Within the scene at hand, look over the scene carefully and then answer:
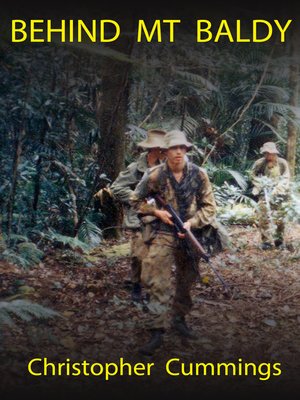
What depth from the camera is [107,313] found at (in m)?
5.47

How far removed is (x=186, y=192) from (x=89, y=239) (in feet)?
10.6

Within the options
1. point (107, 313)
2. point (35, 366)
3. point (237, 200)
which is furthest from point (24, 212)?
point (237, 200)

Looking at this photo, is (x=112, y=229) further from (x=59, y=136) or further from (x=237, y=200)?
(x=237, y=200)

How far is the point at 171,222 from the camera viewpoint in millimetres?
4770

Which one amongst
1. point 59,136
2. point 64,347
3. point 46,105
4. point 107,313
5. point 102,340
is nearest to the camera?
point 64,347

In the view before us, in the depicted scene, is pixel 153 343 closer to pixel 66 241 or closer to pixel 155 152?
pixel 155 152

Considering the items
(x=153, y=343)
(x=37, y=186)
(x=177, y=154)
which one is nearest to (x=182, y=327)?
(x=153, y=343)

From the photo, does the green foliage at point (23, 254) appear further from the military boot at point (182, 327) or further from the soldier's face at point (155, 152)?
the military boot at point (182, 327)

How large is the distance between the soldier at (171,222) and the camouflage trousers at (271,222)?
4.23 meters

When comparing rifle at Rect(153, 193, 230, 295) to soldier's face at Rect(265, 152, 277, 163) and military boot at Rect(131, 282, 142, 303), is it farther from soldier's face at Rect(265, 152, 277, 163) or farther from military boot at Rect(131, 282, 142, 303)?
soldier's face at Rect(265, 152, 277, 163)

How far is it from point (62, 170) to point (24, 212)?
0.86 metres

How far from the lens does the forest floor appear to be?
4.29 meters

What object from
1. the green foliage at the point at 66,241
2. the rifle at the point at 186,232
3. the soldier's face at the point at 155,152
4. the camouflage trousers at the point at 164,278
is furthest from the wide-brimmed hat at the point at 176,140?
the green foliage at the point at 66,241

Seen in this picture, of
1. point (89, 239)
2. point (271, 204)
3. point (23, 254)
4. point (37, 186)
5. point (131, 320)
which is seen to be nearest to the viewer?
point (131, 320)
